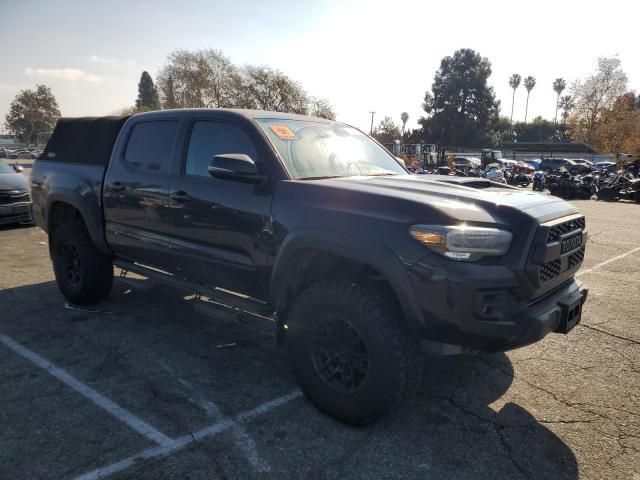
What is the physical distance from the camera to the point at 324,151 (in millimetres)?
3535

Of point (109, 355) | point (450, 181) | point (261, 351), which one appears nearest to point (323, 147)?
point (450, 181)

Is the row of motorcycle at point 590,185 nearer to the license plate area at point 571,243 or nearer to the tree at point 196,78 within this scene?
the license plate area at point 571,243

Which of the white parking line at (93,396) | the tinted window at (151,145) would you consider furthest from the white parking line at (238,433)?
the tinted window at (151,145)

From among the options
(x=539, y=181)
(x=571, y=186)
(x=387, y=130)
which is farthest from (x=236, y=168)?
(x=387, y=130)

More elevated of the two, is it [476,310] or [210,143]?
[210,143]

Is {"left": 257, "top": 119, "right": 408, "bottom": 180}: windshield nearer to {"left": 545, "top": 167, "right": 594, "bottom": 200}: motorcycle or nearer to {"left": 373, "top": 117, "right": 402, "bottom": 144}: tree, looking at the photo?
{"left": 545, "top": 167, "right": 594, "bottom": 200}: motorcycle

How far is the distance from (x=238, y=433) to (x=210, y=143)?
2140 millimetres

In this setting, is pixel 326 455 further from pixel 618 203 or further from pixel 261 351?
pixel 618 203

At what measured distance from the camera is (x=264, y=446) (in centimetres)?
260

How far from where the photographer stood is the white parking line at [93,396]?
2.68 meters

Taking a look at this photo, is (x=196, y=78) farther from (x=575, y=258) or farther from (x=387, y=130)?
(x=575, y=258)

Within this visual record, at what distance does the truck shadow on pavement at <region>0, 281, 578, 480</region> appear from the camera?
2473mm

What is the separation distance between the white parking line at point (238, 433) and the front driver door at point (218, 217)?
78cm

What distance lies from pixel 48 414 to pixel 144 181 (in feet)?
6.33
